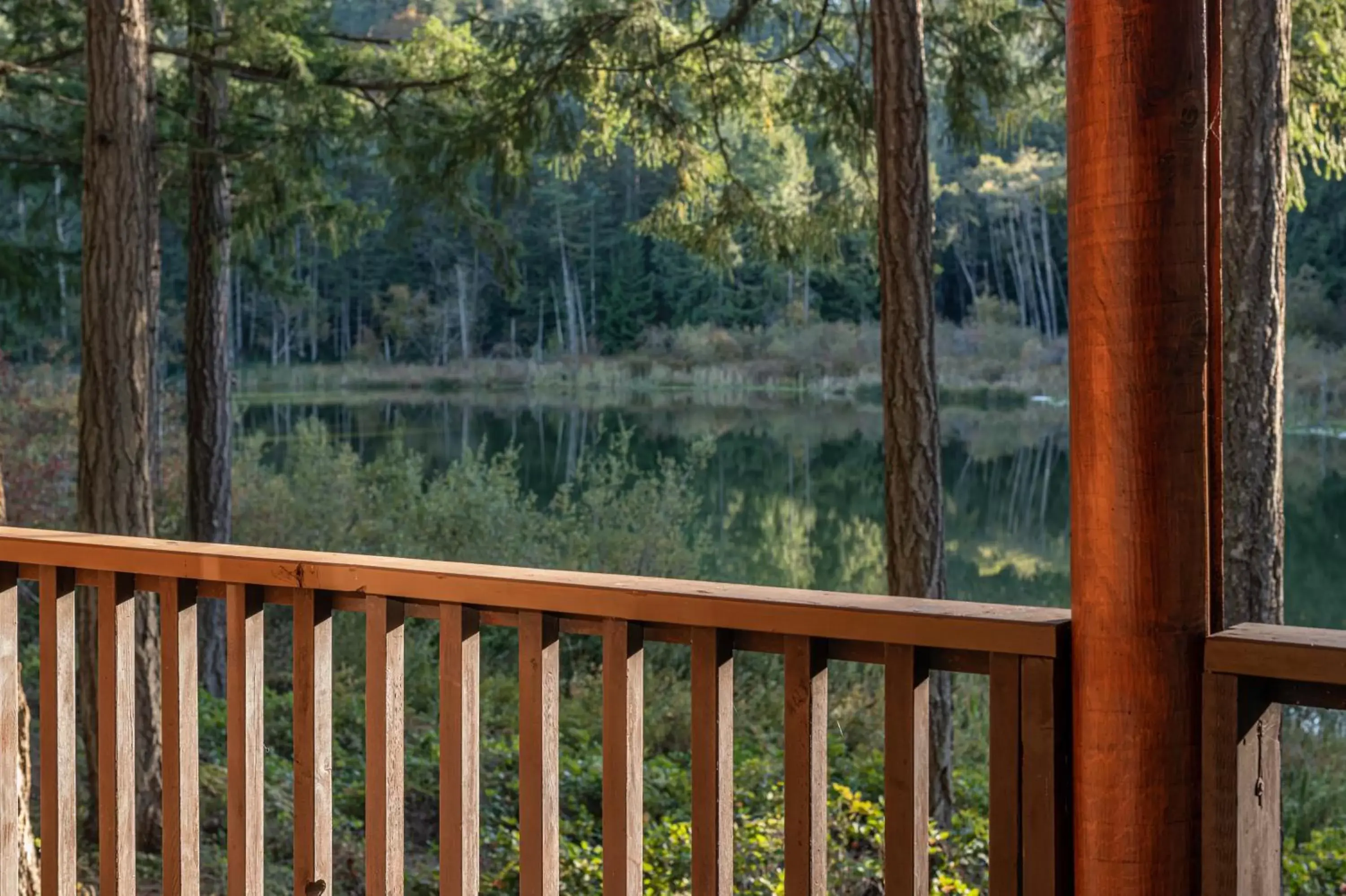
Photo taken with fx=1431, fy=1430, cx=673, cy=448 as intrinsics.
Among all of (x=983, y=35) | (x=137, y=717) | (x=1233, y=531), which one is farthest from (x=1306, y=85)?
(x=137, y=717)

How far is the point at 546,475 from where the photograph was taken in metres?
23.4

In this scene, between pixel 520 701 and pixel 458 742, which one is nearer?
pixel 520 701

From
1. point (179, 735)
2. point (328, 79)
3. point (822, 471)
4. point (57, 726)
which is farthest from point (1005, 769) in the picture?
point (822, 471)

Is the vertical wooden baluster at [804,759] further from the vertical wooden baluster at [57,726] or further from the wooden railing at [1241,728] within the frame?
the vertical wooden baluster at [57,726]

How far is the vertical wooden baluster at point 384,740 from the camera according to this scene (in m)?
1.91

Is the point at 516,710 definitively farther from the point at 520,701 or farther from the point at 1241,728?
the point at 1241,728

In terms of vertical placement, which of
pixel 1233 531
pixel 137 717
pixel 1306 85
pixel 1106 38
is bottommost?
pixel 137 717

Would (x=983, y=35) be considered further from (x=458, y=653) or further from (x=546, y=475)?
(x=546, y=475)

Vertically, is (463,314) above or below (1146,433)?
above

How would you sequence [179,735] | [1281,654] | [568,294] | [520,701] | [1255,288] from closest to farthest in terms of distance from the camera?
[1281,654] < [520,701] < [179,735] < [1255,288] < [568,294]

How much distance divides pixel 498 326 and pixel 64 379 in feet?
80.4

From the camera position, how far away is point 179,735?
6.88ft

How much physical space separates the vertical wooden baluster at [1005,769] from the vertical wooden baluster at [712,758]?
1.02 ft

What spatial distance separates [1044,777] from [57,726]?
1510 millimetres
